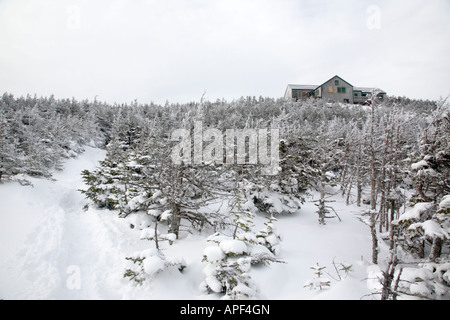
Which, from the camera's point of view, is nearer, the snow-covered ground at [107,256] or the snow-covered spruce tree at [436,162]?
the snow-covered ground at [107,256]

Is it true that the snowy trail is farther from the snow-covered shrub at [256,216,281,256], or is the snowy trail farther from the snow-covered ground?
the snow-covered shrub at [256,216,281,256]

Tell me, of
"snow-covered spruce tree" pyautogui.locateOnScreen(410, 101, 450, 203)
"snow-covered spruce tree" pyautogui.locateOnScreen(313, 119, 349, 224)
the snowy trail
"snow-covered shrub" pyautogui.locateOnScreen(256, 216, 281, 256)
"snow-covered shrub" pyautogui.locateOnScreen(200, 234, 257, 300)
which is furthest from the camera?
"snow-covered spruce tree" pyautogui.locateOnScreen(313, 119, 349, 224)

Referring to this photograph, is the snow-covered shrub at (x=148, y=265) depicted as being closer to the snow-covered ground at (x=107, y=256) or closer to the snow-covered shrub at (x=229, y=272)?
the snow-covered ground at (x=107, y=256)

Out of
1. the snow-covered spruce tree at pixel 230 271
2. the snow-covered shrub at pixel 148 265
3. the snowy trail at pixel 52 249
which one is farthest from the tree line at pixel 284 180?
the snowy trail at pixel 52 249

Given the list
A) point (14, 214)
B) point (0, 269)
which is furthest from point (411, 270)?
point (14, 214)

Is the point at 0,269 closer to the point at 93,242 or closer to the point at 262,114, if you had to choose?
the point at 93,242

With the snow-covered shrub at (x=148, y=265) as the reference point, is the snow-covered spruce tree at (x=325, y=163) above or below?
above

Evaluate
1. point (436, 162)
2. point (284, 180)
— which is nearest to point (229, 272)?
point (436, 162)

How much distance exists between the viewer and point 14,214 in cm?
984

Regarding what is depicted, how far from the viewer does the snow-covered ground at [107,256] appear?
19.1 ft

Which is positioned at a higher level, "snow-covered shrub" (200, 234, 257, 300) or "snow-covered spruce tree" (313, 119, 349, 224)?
"snow-covered spruce tree" (313, 119, 349, 224)

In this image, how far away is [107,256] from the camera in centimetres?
762

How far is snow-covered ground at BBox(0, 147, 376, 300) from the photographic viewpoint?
19.1ft

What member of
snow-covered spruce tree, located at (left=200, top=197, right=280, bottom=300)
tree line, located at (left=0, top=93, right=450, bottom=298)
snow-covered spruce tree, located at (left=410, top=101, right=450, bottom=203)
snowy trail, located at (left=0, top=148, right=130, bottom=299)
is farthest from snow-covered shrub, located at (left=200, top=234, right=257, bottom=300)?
snow-covered spruce tree, located at (left=410, top=101, right=450, bottom=203)
